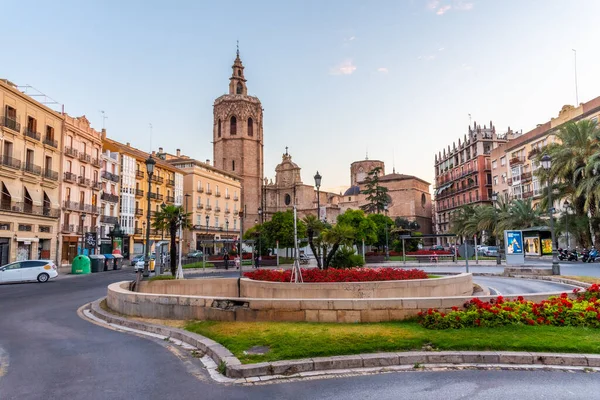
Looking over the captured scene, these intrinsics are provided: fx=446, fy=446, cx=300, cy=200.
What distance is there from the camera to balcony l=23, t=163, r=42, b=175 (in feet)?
123

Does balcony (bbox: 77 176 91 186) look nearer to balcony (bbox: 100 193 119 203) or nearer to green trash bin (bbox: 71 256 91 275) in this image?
balcony (bbox: 100 193 119 203)

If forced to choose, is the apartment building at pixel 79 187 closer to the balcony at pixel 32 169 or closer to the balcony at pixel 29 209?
the balcony at pixel 29 209

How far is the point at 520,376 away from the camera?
6520 millimetres

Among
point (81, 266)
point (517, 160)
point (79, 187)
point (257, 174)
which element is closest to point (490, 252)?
point (517, 160)

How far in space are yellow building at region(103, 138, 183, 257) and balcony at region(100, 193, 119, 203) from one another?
1759mm

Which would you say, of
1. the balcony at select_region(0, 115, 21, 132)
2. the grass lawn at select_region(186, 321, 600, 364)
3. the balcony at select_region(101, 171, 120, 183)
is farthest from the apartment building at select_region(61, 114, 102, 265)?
the grass lawn at select_region(186, 321, 600, 364)

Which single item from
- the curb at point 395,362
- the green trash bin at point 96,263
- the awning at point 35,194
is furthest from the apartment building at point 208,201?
the curb at point 395,362

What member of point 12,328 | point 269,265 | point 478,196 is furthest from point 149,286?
point 478,196

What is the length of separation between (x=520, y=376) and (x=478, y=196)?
75.5 m

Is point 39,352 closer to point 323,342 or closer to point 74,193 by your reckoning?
point 323,342

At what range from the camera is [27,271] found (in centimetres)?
2609

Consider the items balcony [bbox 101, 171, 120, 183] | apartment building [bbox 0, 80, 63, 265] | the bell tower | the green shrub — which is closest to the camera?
the green shrub

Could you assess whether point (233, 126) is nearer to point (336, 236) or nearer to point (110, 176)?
point (110, 176)

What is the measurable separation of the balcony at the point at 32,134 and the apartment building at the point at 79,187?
3.87 metres
